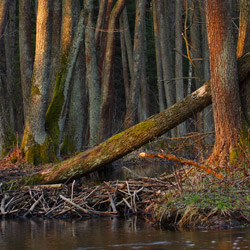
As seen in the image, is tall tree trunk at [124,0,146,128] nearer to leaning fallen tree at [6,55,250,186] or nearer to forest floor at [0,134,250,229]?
leaning fallen tree at [6,55,250,186]

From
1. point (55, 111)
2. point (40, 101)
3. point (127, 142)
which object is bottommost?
point (127, 142)

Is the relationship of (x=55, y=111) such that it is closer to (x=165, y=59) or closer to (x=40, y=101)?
(x=40, y=101)

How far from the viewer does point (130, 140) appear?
9727 millimetres

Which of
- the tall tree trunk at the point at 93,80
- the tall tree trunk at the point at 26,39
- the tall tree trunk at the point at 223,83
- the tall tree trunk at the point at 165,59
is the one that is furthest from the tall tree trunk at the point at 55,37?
the tall tree trunk at the point at 223,83

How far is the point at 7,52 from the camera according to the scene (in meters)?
27.9

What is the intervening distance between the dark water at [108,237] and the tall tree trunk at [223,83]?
94.4 inches

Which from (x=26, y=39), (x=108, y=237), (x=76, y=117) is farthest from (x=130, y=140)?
(x=26, y=39)

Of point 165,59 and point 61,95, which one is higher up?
point 165,59

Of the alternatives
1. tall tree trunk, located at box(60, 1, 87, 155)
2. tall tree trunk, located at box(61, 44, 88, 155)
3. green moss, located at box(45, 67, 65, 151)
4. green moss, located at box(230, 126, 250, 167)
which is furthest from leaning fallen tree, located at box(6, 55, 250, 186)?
tall tree trunk, located at box(61, 44, 88, 155)

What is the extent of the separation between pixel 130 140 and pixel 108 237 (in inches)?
134

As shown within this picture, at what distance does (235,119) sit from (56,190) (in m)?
3.82

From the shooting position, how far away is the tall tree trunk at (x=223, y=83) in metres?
8.96

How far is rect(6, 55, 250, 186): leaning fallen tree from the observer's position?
9641 mm

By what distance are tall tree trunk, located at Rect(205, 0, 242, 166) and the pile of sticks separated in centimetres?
145
